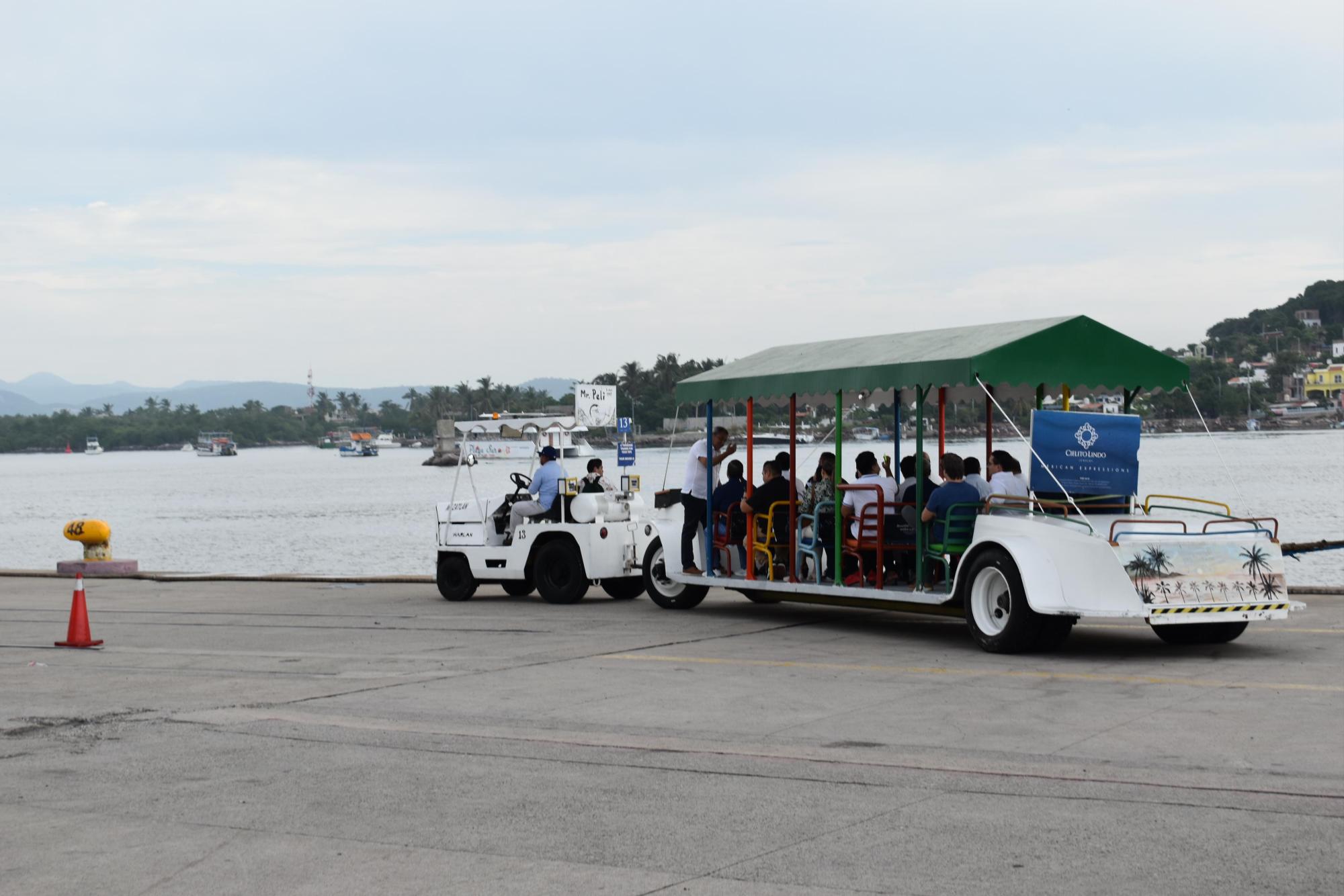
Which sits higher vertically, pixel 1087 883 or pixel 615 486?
pixel 615 486

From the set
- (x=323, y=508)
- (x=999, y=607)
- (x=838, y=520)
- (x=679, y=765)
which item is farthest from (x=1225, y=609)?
(x=323, y=508)

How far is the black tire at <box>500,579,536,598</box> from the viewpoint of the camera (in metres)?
19.4

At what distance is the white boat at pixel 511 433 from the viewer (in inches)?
719

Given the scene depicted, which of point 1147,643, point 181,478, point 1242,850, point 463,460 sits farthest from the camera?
point 181,478

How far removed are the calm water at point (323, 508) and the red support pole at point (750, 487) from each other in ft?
3.62

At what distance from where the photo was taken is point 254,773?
8336 millimetres

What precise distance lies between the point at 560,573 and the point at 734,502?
296cm

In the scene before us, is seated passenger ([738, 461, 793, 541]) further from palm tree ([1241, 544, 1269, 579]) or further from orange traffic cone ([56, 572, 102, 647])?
orange traffic cone ([56, 572, 102, 647])

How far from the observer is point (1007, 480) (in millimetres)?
13227

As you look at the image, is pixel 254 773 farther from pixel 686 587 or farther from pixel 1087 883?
pixel 686 587

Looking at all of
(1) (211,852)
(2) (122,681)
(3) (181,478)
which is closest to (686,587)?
(2) (122,681)

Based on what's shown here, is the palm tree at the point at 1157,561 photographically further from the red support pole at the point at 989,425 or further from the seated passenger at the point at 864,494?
the red support pole at the point at 989,425

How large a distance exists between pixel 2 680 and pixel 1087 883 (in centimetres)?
928

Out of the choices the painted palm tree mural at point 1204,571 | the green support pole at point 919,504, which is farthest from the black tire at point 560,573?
the painted palm tree mural at point 1204,571
